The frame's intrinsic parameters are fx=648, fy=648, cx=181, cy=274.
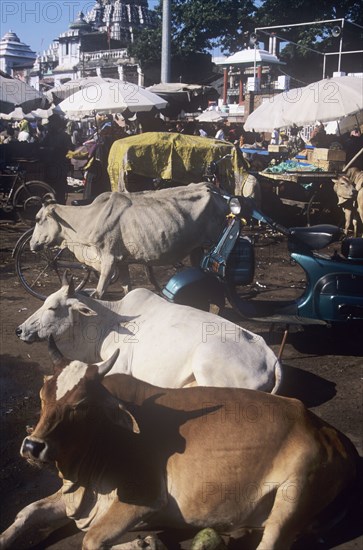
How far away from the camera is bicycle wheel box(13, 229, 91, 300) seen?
7574 millimetres

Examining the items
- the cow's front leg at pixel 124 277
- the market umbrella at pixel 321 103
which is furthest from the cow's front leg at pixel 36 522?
the market umbrella at pixel 321 103

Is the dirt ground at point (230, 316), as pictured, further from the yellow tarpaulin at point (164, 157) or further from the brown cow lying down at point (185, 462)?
the yellow tarpaulin at point (164, 157)

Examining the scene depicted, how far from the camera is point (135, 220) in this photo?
283 inches

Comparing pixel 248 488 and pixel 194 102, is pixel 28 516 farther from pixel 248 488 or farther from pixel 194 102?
pixel 194 102

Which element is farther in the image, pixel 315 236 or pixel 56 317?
pixel 315 236

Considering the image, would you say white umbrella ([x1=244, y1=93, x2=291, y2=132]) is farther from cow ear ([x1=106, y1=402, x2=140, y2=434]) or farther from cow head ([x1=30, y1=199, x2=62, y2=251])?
cow ear ([x1=106, y1=402, x2=140, y2=434])

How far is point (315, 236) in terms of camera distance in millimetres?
5832

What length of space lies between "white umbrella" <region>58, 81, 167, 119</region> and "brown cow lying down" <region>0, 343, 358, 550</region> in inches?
482

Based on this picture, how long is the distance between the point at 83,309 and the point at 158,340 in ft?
2.06

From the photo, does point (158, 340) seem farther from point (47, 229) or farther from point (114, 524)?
point (47, 229)

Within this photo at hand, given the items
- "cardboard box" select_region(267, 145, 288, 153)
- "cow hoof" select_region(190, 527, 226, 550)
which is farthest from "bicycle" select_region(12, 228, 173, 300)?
"cardboard box" select_region(267, 145, 288, 153)

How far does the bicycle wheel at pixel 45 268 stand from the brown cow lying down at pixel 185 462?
4.13 meters

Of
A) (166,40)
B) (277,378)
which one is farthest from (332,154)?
(277,378)

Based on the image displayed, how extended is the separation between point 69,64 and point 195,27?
17766 mm
